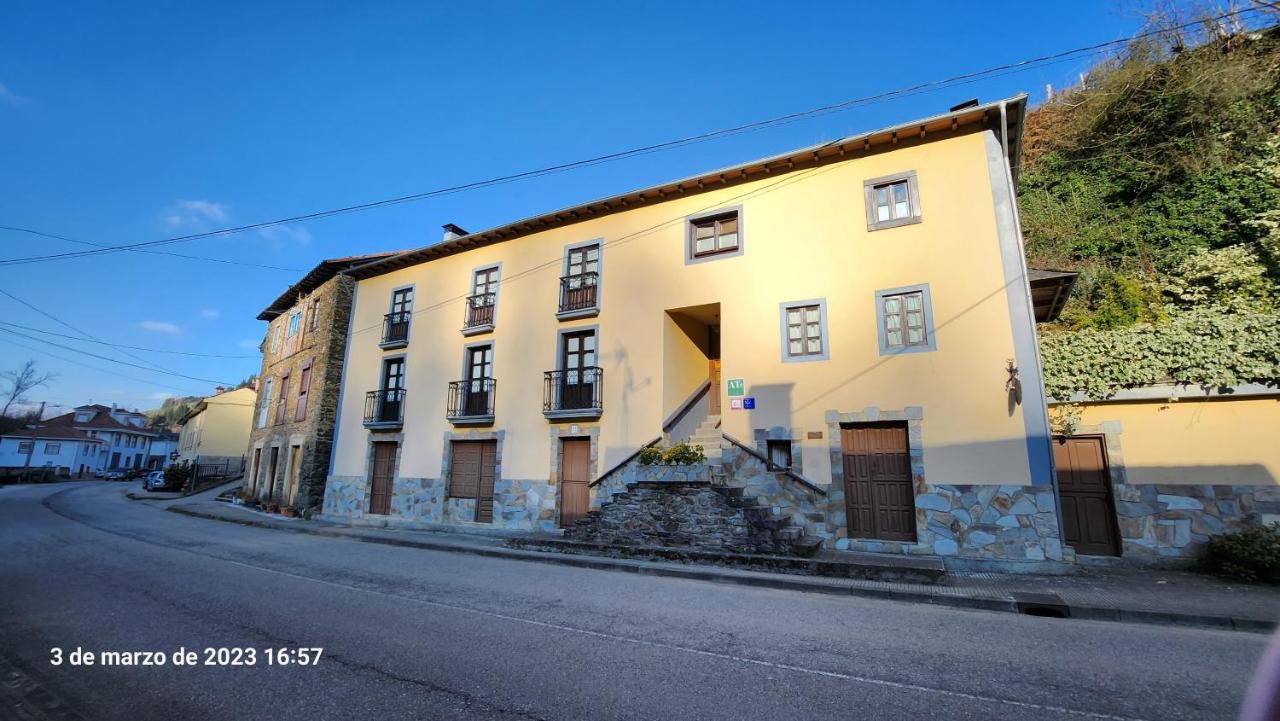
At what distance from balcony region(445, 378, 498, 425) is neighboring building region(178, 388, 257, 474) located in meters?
31.9

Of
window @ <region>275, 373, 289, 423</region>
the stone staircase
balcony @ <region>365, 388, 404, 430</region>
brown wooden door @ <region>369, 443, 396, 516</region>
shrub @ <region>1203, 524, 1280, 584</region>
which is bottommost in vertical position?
shrub @ <region>1203, 524, 1280, 584</region>

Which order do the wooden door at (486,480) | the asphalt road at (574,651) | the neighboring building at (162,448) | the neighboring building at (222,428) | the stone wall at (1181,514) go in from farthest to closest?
the neighboring building at (162,448) → the neighboring building at (222,428) → the wooden door at (486,480) → the stone wall at (1181,514) → the asphalt road at (574,651)

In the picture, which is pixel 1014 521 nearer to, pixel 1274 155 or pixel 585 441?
pixel 585 441

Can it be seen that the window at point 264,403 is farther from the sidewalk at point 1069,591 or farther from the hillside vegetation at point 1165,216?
the hillside vegetation at point 1165,216

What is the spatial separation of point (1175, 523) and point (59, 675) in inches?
588

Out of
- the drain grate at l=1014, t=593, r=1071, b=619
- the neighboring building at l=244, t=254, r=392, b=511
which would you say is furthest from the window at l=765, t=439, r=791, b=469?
the neighboring building at l=244, t=254, r=392, b=511

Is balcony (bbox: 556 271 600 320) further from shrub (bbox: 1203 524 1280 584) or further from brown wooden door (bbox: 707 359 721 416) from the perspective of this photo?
shrub (bbox: 1203 524 1280 584)

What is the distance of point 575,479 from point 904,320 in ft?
28.2

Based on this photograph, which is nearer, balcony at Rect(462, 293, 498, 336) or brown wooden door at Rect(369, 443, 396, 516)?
balcony at Rect(462, 293, 498, 336)

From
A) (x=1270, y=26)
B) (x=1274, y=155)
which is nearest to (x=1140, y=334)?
(x=1274, y=155)

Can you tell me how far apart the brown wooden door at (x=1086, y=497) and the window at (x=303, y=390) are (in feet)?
75.1

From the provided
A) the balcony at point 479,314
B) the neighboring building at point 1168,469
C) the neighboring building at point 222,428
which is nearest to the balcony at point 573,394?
the balcony at point 479,314

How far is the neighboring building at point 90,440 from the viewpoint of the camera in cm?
5081

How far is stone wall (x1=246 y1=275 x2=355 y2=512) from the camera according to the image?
19.7 m
